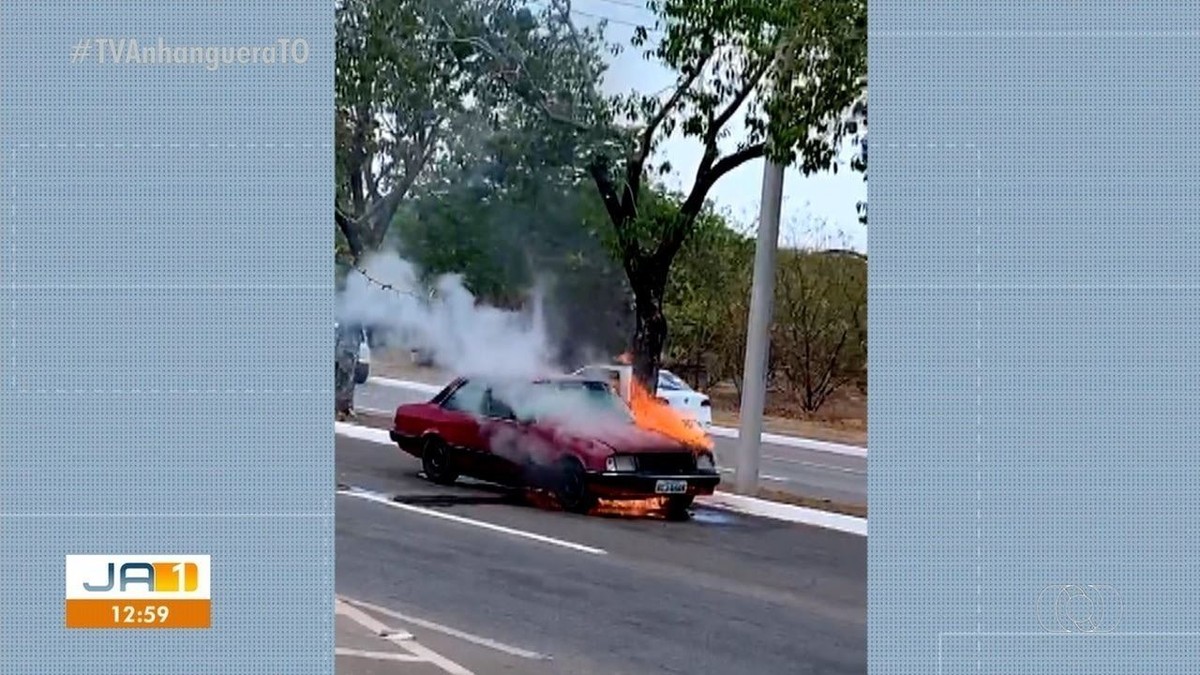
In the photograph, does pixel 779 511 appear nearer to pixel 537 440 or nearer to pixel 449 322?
pixel 537 440

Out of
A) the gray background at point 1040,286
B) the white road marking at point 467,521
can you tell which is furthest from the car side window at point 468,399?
the gray background at point 1040,286

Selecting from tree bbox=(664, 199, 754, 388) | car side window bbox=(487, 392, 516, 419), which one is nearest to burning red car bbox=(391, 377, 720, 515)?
car side window bbox=(487, 392, 516, 419)

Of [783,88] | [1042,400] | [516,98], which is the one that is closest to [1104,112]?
[1042,400]

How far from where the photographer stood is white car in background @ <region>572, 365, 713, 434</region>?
189 inches

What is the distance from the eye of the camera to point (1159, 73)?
372 cm

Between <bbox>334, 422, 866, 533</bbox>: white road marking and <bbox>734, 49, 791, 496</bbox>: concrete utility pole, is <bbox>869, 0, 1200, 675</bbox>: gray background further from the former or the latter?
<bbox>734, 49, 791, 496</bbox>: concrete utility pole

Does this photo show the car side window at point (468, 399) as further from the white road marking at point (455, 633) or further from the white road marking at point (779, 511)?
the white road marking at point (779, 511)

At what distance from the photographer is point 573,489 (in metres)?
4.80

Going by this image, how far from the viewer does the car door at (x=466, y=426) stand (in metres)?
4.70

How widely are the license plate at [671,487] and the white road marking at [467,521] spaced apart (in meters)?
0.34
